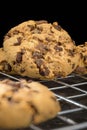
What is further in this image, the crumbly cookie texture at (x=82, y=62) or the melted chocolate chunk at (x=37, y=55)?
the crumbly cookie texture at (x=82, y=62)

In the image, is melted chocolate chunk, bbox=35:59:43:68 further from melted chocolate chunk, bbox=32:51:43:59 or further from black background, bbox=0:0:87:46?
black background, bbox=0:0:87:46

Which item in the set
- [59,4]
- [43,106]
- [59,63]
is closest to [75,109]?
[43,106]

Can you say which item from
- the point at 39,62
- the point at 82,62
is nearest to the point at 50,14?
the point at 82,62

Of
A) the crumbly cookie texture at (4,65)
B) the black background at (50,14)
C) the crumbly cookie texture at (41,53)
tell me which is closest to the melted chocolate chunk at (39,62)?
the crumbly cookie texture at (41,53)

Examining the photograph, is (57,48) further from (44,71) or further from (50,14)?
(50,14)

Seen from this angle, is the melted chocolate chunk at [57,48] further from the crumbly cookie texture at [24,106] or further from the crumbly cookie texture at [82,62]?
the crumbly cookie texture at [24,106]

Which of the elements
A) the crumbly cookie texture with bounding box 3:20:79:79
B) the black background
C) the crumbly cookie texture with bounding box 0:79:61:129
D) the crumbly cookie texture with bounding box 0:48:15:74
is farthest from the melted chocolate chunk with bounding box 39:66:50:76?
the black background
